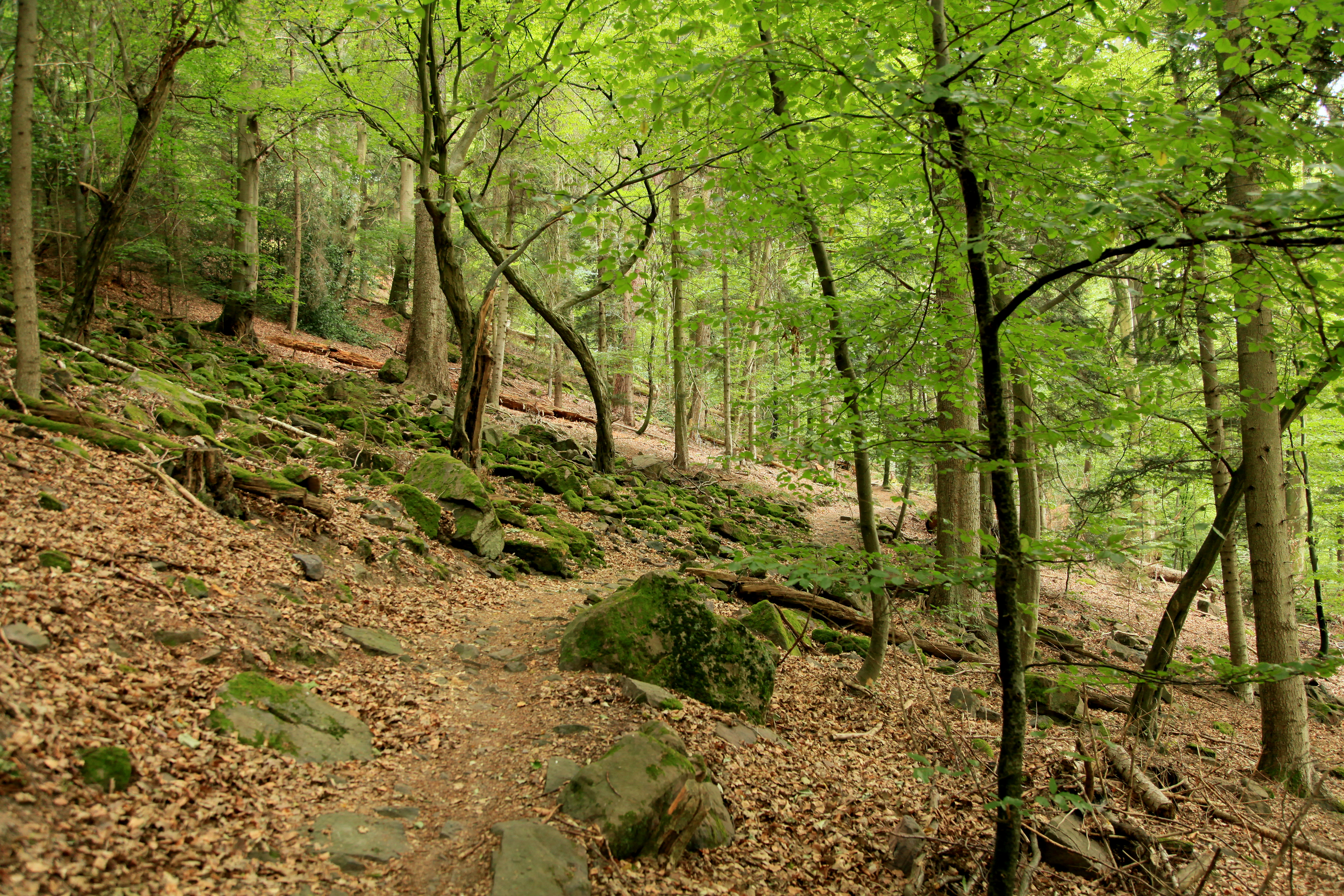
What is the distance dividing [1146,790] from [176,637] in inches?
244

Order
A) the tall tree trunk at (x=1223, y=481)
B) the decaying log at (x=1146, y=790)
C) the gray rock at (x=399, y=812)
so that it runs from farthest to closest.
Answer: the tall tree trunk at (x=1223, y=481) → the decaying log at (x=1146, y=790) → the gray rock at (x=399, y=812)

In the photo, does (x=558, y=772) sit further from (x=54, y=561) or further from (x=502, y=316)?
(x=502, y=316)

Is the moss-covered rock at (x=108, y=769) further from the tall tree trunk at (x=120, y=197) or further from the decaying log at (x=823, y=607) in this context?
the tall tree trunk at (x=120, y=197)

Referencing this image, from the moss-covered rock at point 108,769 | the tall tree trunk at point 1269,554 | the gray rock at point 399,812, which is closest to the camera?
the moss-covered rock at point 108,769

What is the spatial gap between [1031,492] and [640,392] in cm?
2525

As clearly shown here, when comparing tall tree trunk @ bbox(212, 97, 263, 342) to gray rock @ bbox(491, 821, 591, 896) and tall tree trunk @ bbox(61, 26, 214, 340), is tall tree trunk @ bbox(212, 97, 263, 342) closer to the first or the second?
tall tree trunk @ bbox(61, 26, 214, 340)

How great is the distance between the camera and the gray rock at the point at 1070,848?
4.08 metres

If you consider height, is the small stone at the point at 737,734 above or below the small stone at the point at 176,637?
below

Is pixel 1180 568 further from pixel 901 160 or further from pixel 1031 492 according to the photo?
pixel 901 160

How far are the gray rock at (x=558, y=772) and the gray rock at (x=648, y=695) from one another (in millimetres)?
849

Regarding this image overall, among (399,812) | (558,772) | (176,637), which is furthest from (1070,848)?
(176,637)

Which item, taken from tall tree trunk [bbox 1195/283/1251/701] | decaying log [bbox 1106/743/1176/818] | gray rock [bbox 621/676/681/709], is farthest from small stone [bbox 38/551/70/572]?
tall tree trunk [bbox 1195/283/1251/701]

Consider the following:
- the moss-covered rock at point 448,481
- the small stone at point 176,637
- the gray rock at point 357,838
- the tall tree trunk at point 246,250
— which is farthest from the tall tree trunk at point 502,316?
the gray rock at point 357,838

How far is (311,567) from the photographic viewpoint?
5.49m
